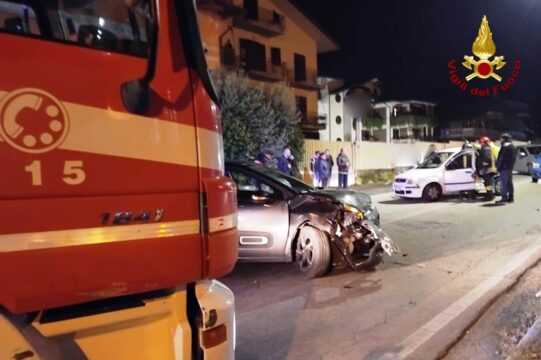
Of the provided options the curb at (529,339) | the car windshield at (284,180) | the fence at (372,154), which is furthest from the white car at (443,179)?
the curb at (529,339)

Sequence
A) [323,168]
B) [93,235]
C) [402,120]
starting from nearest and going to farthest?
[93,235], [323,168], [402,120]

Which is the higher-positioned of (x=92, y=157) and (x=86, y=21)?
(x=86, y=21)

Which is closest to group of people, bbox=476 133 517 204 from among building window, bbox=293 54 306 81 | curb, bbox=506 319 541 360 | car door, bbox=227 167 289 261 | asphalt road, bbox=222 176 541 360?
asphalt road, bbox=222 176 541 360

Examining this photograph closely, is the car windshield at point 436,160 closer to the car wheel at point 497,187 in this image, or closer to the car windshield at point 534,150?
the car wheel at point 497,187

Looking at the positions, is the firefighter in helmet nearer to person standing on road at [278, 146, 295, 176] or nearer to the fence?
person standing on road at [278, 146, 295, 176]

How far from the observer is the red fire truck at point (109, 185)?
66.7 inches

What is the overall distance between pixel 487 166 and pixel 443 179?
1.32m

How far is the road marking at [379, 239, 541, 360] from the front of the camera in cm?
406

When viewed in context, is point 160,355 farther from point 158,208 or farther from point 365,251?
point 365,251

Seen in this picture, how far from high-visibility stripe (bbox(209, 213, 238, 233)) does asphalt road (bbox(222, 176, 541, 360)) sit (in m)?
2.07

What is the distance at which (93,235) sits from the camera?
1.82 metres

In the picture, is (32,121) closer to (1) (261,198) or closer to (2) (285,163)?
(1) (261,198)

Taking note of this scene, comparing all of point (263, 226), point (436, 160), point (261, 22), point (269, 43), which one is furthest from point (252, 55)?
point (263, 226)

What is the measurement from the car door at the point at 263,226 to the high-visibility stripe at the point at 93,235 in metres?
4.08
